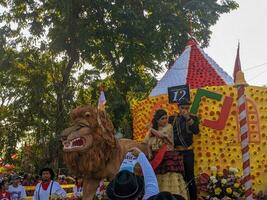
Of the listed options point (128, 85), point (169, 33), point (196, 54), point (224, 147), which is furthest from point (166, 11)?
point (224, 147)

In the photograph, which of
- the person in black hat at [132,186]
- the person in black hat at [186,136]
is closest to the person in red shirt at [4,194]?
the person in black hat at [186,136]

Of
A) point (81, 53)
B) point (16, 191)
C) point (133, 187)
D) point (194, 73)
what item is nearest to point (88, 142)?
point (16, 191)

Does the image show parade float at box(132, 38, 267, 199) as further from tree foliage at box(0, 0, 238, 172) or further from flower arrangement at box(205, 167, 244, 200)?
tree foliage at box(0, 0, 238, 172)

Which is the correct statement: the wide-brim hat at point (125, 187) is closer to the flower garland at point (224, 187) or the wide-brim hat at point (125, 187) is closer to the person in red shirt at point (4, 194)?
the flower garland at point (224, 187)

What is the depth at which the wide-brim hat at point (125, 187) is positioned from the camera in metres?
3.11

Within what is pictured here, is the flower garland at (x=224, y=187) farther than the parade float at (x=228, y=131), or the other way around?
the parade float at (x=228, y=131)

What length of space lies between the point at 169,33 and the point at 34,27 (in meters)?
6.07

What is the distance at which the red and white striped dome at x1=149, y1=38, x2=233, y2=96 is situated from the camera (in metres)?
11.6

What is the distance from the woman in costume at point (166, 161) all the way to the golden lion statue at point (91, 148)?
37cm

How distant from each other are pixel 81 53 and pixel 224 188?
45.3 ft

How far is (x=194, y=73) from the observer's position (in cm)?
1195

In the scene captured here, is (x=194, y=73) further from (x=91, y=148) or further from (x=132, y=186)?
(x=132, y=186)

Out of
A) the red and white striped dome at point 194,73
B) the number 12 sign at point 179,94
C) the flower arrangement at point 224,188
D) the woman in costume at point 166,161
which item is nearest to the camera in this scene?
the flower arrangement at point 224,188

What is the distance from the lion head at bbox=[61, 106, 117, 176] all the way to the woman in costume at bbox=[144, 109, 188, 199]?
3.07 feet
